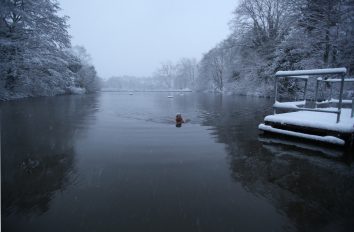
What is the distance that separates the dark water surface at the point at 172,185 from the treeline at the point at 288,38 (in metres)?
13.5

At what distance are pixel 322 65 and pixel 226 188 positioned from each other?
1877cm

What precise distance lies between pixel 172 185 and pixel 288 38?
2221 cm

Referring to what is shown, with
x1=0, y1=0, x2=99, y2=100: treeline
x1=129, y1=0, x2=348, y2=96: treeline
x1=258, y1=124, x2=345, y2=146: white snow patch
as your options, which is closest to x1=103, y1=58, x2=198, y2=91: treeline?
x1=129, y1=0, x2=348, y2=96: treeline

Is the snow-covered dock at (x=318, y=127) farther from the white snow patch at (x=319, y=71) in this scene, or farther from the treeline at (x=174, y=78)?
the treeline at (x=174, y=78)

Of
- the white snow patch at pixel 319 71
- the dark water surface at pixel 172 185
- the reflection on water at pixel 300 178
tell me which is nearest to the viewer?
the dark water surface at pixel 172 185

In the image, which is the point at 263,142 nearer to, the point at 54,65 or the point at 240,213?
the point at 240,213

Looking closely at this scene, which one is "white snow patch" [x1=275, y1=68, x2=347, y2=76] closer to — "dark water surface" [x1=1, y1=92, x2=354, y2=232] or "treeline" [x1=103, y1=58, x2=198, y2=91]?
"dark water surface" [x1=1, y1=92, x2=354, y2=232]

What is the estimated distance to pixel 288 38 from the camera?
72.6 feet

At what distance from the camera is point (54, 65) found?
76.7 ft

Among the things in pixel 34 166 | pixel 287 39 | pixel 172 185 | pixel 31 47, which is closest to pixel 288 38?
pixel 287 39

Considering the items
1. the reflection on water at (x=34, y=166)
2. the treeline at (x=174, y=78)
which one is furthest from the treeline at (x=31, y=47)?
the treeline at (x=174, y=78)

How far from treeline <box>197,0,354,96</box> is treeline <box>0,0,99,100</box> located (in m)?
21.3

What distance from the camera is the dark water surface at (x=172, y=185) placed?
139 inches

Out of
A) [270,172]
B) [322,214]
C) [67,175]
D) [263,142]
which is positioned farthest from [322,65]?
[67,175]
